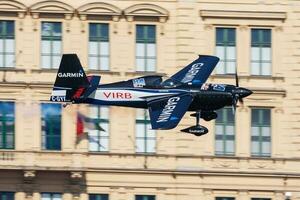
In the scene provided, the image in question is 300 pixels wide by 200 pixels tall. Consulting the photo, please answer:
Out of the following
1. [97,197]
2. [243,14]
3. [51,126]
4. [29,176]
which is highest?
[243,14]

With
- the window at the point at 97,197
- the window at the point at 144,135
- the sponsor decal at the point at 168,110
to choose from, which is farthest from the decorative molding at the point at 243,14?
the sponsor decal at the point at 168,110

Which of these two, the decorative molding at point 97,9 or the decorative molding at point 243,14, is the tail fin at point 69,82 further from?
the decorative molding at point 243,14

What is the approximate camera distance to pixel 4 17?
6757 inches

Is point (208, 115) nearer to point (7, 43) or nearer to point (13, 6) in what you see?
point (7, 43)

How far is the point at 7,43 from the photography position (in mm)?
171750

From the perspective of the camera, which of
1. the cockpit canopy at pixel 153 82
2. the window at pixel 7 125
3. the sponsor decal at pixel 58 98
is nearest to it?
the cockpit canopy at pixel 153 82

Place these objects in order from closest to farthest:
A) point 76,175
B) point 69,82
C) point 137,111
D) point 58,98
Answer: point 58,98, point 69,82, point 76,175, point 137,111

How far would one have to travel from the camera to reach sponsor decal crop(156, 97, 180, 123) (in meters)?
154

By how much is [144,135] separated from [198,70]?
11.2m

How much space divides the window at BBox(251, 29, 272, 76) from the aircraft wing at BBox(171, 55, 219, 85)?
948 cm

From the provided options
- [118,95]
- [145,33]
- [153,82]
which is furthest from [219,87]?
[145,33]

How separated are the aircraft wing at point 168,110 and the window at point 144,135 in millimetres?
13921

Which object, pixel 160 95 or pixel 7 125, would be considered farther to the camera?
pixel 7 125

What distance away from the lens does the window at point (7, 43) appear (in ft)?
563
